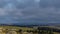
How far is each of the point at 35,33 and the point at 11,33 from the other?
10.5 m

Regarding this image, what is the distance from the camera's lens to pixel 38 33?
1761 inches

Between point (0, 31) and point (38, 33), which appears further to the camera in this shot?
point (38, 33)

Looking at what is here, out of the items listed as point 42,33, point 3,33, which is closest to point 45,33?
point 42,33

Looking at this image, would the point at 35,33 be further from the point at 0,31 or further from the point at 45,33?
the point at 0,31

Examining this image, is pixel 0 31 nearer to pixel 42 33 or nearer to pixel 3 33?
pixel 3 33

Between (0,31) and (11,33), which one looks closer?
(11,33)

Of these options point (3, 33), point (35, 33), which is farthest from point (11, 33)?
point (35, 33)

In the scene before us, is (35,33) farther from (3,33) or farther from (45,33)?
(3,33)

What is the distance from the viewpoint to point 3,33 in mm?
40094

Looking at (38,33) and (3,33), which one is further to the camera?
(38,33)

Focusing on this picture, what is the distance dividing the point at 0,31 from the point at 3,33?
2.87 feet

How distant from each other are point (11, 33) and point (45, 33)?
12.6m

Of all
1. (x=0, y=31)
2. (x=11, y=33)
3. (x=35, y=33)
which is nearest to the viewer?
(x=11, y=33)

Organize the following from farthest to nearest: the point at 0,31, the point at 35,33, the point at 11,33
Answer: the point at 35,33 → the point at 0,31 → the point at 11,33
